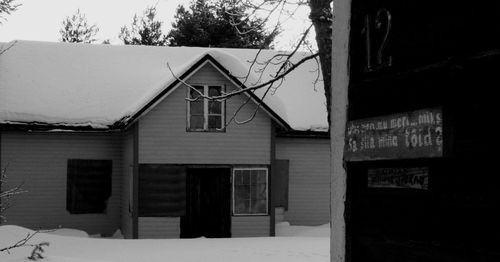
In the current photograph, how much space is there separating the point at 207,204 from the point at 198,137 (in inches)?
78.9

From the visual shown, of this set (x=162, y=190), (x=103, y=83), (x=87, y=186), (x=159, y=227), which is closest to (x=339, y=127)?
(x=162, y=190)

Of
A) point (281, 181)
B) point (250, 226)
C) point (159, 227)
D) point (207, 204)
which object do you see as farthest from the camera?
point (281, 181)

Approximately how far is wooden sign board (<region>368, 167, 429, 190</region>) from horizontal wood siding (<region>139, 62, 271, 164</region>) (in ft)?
Result: 50.8

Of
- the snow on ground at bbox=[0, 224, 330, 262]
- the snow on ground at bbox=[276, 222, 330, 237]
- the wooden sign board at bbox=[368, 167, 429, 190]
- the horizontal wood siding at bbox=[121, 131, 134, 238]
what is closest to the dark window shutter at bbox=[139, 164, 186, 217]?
the horizontal wood siding at bbox=[121, 131, 134, 238]

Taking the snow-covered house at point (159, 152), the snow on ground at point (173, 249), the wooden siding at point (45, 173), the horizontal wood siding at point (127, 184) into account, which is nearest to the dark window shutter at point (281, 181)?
the snow-covered house at point (159, 152)

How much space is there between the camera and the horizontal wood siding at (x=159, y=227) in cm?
1797

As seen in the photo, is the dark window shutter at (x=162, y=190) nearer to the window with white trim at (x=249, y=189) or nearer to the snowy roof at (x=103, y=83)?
→ the window with white trim at (x=249, y=189)

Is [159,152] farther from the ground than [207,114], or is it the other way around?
[207,114]

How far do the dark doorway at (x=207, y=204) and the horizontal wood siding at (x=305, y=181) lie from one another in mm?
2966

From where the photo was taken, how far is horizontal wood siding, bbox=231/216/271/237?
18531 mm

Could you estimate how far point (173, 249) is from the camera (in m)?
14.9

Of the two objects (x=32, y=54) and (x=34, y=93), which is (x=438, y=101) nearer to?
(x=34, y=93)

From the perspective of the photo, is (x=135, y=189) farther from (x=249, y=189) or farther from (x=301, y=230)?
(x=301, y=230)

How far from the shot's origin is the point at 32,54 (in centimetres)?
2262
